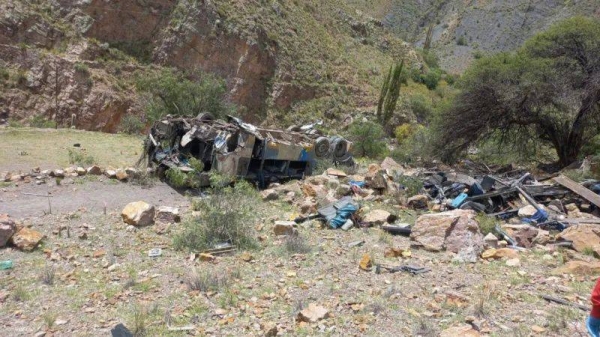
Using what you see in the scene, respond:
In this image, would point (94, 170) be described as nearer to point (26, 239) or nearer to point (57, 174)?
point (57, 174)

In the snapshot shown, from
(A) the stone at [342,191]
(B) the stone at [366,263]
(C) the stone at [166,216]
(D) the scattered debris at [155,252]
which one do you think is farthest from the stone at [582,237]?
(C) the stone at [166,216]

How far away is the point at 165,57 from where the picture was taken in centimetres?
3123

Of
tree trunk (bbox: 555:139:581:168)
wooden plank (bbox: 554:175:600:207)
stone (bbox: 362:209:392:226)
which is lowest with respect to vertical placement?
stone (bbox: 362:209:392:226)

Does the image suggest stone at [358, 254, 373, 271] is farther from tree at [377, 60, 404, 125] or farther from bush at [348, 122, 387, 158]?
tree at [377, 60, 404, 125]

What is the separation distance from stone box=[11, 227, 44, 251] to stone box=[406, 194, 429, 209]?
276 inches

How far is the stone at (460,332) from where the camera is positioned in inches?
155

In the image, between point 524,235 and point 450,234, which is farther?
point 524,235

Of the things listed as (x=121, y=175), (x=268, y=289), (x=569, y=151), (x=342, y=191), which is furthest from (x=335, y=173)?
(x=569, y=151)

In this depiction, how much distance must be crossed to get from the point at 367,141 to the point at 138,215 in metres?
13.4

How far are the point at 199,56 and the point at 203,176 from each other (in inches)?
939

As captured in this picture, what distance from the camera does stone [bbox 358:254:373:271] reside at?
18.9ft

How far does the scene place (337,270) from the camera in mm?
5691

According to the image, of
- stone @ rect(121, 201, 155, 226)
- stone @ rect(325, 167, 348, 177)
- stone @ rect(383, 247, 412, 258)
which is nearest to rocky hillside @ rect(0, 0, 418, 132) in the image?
stone @ rect(325, 167, 348, 177)

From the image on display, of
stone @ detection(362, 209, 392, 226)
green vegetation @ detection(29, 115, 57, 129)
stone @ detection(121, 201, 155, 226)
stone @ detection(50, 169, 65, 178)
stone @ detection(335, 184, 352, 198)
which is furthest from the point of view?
green vegetation @ detection(29, 115, 57, 129)
